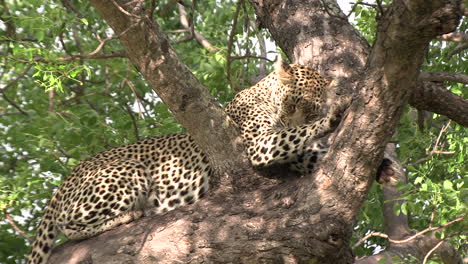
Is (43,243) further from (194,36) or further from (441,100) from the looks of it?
(441,100)

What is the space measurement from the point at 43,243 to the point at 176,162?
1655 mm

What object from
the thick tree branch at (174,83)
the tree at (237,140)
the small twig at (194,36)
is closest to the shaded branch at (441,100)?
the tree at (237,140)

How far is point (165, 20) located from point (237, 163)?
8346mm

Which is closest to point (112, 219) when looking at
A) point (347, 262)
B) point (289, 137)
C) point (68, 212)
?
point (68, 212)

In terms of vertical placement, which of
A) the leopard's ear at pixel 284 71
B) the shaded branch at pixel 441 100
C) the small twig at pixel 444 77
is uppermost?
the leopard's ear at pixel 284 71

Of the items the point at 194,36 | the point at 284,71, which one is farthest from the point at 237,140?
the point at 194,36

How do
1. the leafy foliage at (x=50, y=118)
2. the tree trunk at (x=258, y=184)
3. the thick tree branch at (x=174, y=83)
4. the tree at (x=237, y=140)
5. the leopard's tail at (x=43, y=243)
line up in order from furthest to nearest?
1. the leafy foliage at (x=50, y=118)
2. the leopard's tail at (x=43, y=243)
3. the thick tree branch at (x=174, y=83)
4. the tree at (x=237, y=140)
5. the tree trunk at (x=258, y=184)

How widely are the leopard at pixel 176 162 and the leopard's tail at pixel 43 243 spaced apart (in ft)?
0.03

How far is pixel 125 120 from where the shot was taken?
9023 mm

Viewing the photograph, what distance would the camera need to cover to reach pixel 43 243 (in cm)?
690

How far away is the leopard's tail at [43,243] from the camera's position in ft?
22.3

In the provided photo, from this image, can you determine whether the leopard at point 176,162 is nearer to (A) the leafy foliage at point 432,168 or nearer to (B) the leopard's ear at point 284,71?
(B) the leopard's ear at point 284,71

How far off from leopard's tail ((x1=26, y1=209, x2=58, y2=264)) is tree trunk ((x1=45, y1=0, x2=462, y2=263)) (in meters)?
0.19

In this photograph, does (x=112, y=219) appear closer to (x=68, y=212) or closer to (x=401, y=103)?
(x=68, y=212)
